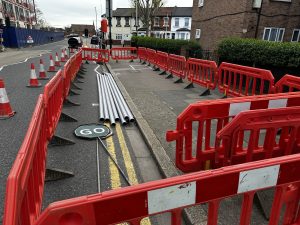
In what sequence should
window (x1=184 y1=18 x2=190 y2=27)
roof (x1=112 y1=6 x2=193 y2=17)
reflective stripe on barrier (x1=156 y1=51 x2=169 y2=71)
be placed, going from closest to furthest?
reflective stripe on barrier (x1=156 y1=51 x2=169 y2=71)
window (x1=184 y1=18 x2=190 y2=27)
roof (x1=112 y1=6 x2=193 y2=17)

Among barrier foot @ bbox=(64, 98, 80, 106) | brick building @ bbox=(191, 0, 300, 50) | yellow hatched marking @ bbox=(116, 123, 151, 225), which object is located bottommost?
yellow hatched marking @ bbox=(116, 123, 151, 225)

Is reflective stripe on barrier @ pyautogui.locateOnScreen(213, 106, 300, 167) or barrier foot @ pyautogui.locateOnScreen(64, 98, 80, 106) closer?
reflective stripe on barrier @ pyautogui.locateOnScreen(213, 106, 300, 167)

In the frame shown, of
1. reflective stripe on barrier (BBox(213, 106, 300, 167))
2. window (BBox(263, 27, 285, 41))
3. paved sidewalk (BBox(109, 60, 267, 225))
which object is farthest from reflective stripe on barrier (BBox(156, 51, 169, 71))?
reflective stripe on barrier (BBox(213, 106, 300, 167))

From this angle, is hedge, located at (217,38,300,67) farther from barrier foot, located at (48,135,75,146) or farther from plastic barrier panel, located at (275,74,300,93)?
barrier foot, located at (48,135,75,146)

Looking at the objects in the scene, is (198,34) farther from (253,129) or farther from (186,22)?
(186,22)

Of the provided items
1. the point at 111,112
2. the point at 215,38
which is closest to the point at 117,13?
the point at 215,38

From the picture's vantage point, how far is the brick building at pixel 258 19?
13.9 m

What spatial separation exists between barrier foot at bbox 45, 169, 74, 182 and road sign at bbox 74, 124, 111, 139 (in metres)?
1.34

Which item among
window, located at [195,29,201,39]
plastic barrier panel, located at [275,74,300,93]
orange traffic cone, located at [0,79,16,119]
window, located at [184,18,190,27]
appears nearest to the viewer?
plastic barrier panel, located at [275,74,300,93]

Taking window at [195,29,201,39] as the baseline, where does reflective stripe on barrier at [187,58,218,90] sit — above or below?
below

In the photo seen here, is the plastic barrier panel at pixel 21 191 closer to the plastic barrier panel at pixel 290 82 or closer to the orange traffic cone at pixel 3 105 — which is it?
the orange traffic cone at pixel 3 105

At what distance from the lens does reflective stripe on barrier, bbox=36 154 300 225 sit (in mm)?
1390

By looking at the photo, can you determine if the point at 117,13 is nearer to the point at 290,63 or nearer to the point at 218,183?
the point at 290,63

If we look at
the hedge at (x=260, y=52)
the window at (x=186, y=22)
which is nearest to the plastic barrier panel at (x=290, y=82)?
the hedge at (x=260, y=52)
